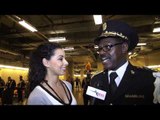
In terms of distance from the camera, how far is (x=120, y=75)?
1.36m

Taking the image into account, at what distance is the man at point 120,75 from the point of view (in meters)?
1.28

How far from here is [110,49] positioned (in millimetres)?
1373

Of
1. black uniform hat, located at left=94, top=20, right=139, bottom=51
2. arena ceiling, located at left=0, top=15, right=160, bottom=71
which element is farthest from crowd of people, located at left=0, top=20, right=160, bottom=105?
arena ceiling, located at left=0, top=15, right=160, bottom=71

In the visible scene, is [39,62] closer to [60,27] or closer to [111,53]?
[111,53]

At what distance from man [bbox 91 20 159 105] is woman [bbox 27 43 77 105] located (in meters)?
0.24

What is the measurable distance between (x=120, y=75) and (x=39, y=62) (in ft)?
1.91

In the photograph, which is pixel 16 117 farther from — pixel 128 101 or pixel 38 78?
pixel 38 78

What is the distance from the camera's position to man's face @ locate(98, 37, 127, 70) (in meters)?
1.37

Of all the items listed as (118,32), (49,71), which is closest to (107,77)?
(118,32)

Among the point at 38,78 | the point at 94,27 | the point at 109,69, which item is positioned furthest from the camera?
the point at 94,27
